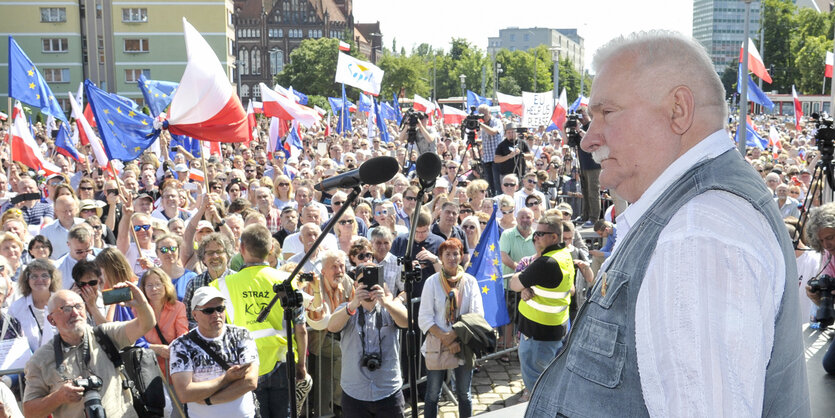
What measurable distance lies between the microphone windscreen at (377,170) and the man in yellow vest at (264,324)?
2464mm

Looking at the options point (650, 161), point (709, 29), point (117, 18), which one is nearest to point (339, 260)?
point (650, 161)

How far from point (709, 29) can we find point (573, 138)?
172720 millimetres

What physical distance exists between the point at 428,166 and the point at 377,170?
52 cm

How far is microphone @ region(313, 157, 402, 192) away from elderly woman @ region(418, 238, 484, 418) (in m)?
2.93

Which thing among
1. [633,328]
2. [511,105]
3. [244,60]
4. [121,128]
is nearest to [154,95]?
[121,128]

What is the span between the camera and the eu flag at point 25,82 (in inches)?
503

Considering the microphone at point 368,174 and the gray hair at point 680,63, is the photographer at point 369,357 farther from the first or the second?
the gray hair at point 680,63

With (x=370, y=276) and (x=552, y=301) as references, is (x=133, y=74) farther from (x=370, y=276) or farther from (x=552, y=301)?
(x=370, y=276)

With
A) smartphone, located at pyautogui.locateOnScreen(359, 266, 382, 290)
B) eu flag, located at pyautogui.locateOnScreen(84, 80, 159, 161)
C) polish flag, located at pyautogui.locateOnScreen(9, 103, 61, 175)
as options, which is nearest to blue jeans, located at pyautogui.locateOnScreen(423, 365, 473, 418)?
smartphone, located at pyautogui.locateOnScreen(359, 266, 382, 290)

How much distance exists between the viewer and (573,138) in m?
10.9

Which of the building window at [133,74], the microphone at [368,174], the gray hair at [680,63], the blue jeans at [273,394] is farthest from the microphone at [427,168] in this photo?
the building window at [133,74]

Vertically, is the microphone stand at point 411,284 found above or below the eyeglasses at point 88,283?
above

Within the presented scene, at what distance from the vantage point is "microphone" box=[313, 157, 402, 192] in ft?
10.9

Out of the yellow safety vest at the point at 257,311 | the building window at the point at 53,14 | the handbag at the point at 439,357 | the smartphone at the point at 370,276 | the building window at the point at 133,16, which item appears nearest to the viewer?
the smartphone at the point at 370,276
